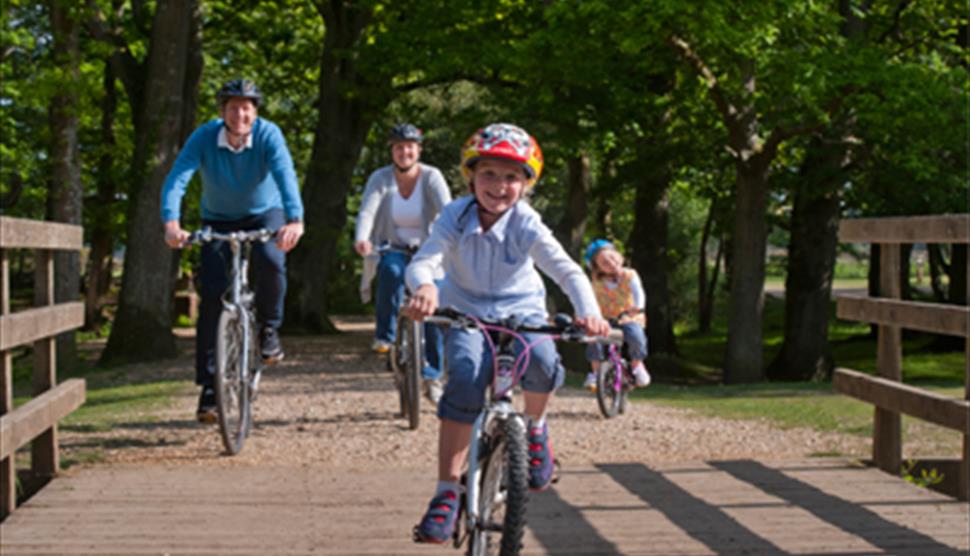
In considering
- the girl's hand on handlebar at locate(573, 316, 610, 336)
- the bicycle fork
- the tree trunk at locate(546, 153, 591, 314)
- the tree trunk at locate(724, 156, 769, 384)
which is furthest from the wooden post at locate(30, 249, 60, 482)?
the tree trunk at locate(546, 153, 591, 314)

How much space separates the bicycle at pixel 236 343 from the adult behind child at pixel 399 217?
107 cm

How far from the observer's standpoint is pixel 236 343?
334 inches

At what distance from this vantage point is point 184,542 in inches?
247

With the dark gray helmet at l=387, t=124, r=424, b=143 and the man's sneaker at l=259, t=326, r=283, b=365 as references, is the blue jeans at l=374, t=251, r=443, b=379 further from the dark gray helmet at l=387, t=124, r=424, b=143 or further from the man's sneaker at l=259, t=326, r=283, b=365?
the man's sneaker at l=259, t=326, r=283, b=365

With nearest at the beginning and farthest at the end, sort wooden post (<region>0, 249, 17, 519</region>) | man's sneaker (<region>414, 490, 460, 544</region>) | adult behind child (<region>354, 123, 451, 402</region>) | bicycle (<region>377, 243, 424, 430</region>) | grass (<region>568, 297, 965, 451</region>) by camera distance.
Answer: man's sneaker (<region>414, 490, 460, 544</region>) < wooden post (<region>0, 249, 17, 519</region>) < adult behind child (<region>354, 123, 451, 402</region>) < bicycle (<region>377, 243, 424, 430</region>) < grass (<region>568, 297, 965, 451</region>)

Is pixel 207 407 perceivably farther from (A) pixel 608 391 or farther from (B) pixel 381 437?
(A) pixel 608 391

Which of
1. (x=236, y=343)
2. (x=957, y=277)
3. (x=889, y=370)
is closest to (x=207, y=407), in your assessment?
(x=236, y=343)

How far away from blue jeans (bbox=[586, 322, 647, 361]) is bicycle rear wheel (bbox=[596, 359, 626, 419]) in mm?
111

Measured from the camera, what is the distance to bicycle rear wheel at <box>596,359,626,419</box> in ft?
38.1

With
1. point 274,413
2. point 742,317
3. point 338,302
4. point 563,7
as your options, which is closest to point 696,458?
point 274,413

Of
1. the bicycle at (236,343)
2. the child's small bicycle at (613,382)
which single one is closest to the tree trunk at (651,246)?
the child's small bicycle at (613,382)

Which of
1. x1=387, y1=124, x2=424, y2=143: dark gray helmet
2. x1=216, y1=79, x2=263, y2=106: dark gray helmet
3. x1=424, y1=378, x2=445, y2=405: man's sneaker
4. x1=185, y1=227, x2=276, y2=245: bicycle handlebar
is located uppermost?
x1=216, y1=79, x2=263, y2=106: dark gray helmet

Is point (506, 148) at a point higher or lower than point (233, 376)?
higher

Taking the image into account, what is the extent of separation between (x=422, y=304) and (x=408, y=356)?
4.96 meters
